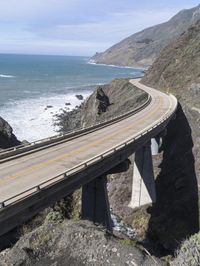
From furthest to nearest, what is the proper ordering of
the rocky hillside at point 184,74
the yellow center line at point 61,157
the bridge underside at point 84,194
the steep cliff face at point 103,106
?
the steep cliff face at point 103,106 → the rocky hillside at point 184,74 → the yellow center line at point 61,157 → the bridge underside at point 84,194

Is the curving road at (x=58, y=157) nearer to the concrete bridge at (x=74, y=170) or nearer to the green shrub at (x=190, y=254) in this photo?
the concrete bridge at (x=74, y=170)

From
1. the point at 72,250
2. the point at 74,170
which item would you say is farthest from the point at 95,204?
the point at 72,250

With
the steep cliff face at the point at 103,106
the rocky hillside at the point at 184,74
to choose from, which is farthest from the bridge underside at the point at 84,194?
the steep cliff face at the point at 103,106

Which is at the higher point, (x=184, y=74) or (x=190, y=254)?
(x=190, y=254)

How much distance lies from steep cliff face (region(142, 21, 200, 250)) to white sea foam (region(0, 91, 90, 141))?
102ft

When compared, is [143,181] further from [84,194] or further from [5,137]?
[5,137]

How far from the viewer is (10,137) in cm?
5425

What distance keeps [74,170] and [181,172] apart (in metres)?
23.5

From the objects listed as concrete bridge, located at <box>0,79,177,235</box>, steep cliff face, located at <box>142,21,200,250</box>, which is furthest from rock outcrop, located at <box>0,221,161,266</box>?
steep cliff face, located at <box>142,21,200,250</box>

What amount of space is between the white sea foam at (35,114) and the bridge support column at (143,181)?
38.2m

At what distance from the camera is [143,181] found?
152ft

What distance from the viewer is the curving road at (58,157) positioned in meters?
25.8

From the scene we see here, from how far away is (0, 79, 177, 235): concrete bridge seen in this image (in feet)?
73.4

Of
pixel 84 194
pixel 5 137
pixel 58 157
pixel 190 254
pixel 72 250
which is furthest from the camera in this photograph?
pixel 5 137
